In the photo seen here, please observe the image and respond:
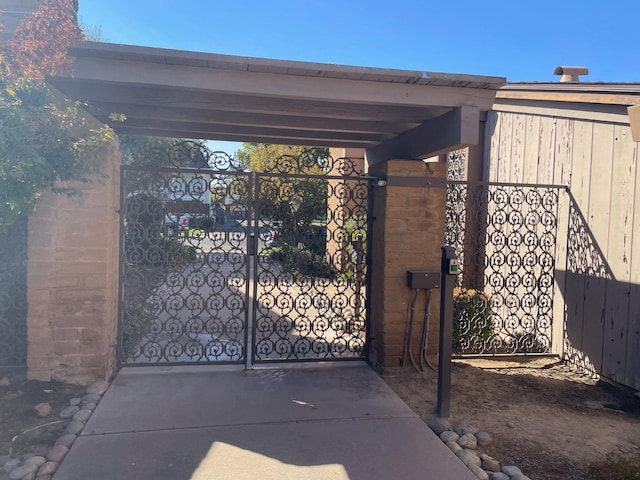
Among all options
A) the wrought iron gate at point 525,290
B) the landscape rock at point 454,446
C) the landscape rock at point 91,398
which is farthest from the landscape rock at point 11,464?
the wrought iron gate at point 525,290

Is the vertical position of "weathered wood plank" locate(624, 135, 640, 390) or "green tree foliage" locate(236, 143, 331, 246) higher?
"green tree foliage" locate(236, 143, 331, 246)

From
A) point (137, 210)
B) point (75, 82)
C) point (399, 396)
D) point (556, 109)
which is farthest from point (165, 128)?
point (556, 109)

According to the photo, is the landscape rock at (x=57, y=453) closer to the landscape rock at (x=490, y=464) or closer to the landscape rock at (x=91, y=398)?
the landscape rock at (x=91, y=398)

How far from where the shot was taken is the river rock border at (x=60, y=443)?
3.14 meters

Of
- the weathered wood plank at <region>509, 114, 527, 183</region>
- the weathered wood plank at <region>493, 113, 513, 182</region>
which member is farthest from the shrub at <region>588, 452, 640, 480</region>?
the weathered wood plank at <region>493, 113, 513, 182</region>

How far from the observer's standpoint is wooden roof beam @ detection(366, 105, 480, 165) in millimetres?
4211

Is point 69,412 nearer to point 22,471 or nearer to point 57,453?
point 57,453

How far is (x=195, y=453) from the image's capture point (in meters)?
3.47

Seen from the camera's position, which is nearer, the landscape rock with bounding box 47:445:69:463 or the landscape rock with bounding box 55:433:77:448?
the landscape rock with bounding box 47:445:69:463

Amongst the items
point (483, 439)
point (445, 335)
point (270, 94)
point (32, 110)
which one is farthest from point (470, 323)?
point (32, 110)

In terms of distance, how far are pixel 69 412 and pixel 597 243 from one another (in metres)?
5.70

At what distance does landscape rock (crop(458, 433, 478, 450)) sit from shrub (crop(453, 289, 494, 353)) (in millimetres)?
2509

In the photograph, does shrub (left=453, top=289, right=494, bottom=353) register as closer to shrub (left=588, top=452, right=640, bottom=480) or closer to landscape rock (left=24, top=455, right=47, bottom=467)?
shrub (left=588, top=452, right=640, bottom=480)

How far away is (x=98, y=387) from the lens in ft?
15.0
